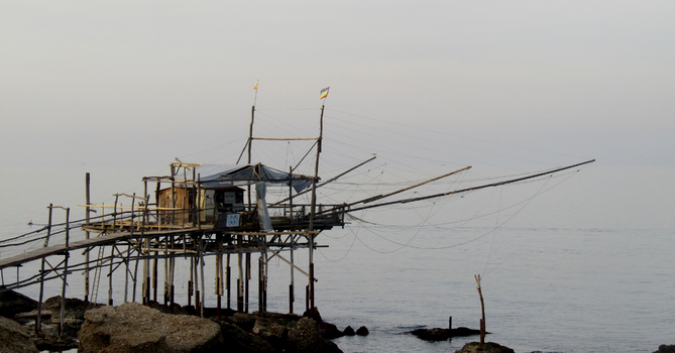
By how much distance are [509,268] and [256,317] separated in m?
40.8

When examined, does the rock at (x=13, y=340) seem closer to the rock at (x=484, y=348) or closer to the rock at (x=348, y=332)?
the rock at (x=484, y=348)

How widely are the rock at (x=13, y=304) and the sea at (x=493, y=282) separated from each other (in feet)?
21.8

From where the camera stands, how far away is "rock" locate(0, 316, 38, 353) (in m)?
21.9

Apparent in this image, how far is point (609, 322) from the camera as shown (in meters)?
43.9

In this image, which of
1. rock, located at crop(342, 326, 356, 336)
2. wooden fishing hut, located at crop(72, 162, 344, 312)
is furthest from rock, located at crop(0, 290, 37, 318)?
rock, located at crop(342, 326, 356, 336)

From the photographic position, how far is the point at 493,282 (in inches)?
2360

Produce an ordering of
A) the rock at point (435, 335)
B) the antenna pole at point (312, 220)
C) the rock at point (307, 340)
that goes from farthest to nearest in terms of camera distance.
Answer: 1. the rock at point (435, 335)
2. the antenna pole at point (312, 220)
3. the rock at point (307, 340)

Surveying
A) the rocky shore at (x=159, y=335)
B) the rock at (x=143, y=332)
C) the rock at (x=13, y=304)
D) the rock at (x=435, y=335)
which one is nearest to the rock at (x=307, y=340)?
the rocky shore at (x=159, y=335)

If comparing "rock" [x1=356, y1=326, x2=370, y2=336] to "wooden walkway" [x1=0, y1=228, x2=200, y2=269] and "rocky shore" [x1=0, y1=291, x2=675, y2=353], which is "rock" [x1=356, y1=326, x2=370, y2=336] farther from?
"wooden walkway" [x1=0, y1=228, x2=200, y2=269]

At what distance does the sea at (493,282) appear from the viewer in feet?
129

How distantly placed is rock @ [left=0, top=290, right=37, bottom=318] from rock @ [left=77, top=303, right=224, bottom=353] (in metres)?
13.8

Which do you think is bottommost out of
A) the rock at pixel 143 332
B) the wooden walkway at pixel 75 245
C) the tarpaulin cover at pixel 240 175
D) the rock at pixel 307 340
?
the rock at pixel 307 340

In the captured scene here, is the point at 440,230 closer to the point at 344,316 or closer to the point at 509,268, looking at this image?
the point at 509,268

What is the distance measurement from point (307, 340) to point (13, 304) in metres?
17.8
